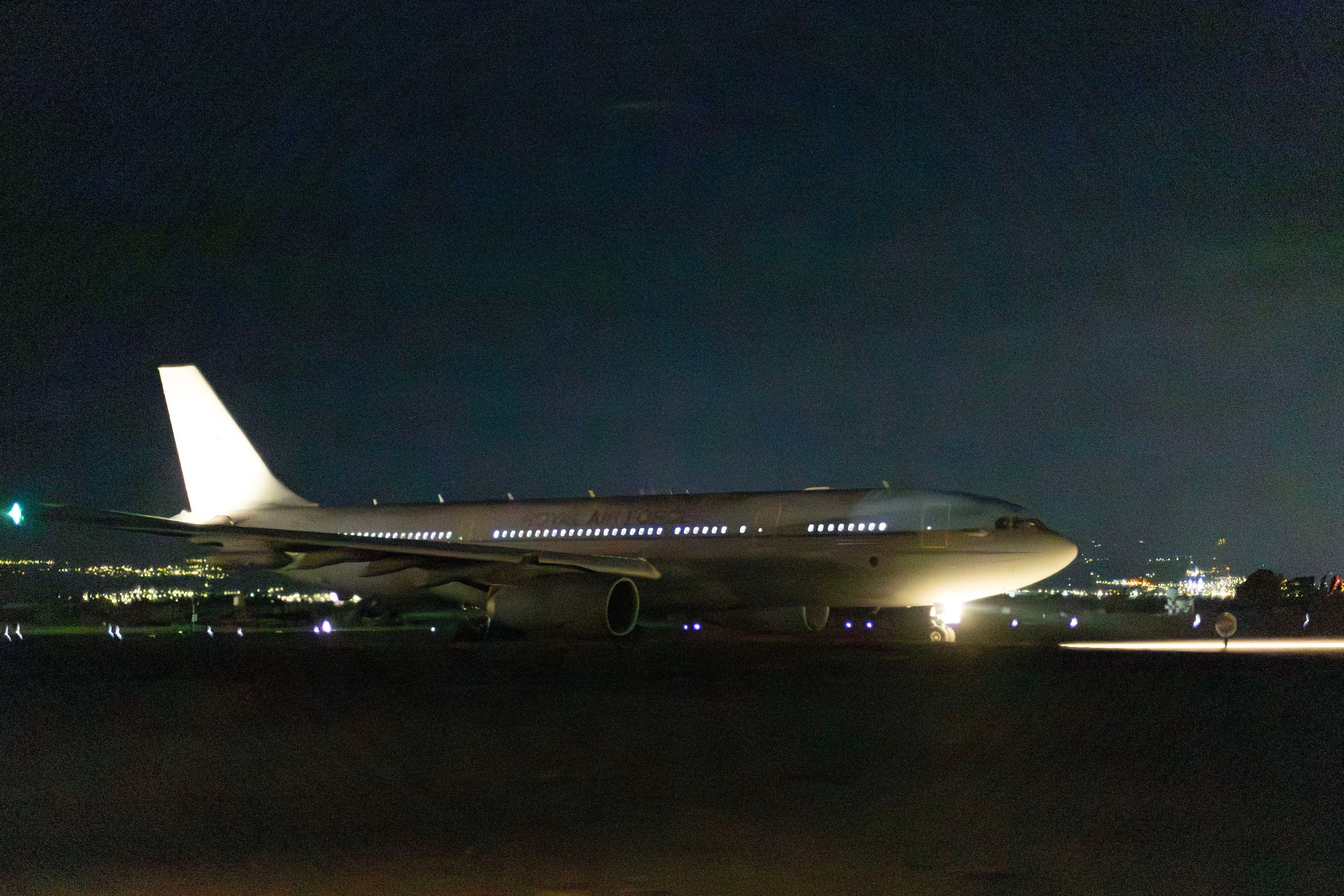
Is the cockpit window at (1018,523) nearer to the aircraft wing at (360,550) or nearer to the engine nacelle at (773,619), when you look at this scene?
the engine nacelle at (773,619)

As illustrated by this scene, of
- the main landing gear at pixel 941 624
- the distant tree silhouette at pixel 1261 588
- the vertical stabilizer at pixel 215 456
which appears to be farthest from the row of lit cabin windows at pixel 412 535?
the distant tree silhouette at pixel 1261 588

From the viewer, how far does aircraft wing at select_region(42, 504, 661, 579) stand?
24.5 metres

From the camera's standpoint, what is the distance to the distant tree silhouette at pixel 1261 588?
189 feet

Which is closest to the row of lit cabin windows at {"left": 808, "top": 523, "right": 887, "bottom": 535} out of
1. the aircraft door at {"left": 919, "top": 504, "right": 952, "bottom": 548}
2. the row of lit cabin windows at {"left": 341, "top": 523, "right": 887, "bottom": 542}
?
the row of lit cabin windows at {"left": 341, "top": 523, "right": 887, "bottom": 542}

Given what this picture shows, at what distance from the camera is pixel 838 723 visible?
11.8 metres

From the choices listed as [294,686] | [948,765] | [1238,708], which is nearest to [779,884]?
[948,765]

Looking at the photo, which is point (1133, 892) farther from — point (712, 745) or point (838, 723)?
point (838, 723)

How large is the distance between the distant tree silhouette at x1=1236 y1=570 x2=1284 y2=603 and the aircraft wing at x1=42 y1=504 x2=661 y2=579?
4001 centimetres

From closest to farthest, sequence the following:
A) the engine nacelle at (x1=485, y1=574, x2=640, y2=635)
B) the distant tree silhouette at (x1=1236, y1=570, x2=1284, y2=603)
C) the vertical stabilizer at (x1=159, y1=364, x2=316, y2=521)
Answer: the engine nacelle at (x1=485, y1=574, x2=640, y2=635) → the vertical stabilizer at (x1=159, y1=364, x2=316, y2=521) → the distant tree silhouette at (x1=1236, y1=570, x2=1284, y2=603)

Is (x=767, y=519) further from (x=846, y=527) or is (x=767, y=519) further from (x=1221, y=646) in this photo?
(x=1221, y=646)

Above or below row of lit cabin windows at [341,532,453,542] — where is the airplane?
below

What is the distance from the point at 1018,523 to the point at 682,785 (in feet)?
56.5

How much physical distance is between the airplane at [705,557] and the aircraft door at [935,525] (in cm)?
2

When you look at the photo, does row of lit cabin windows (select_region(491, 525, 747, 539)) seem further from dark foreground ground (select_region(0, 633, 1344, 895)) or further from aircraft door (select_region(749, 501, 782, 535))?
dark foreground ground (select_region(0, 633, 1344, 895))
